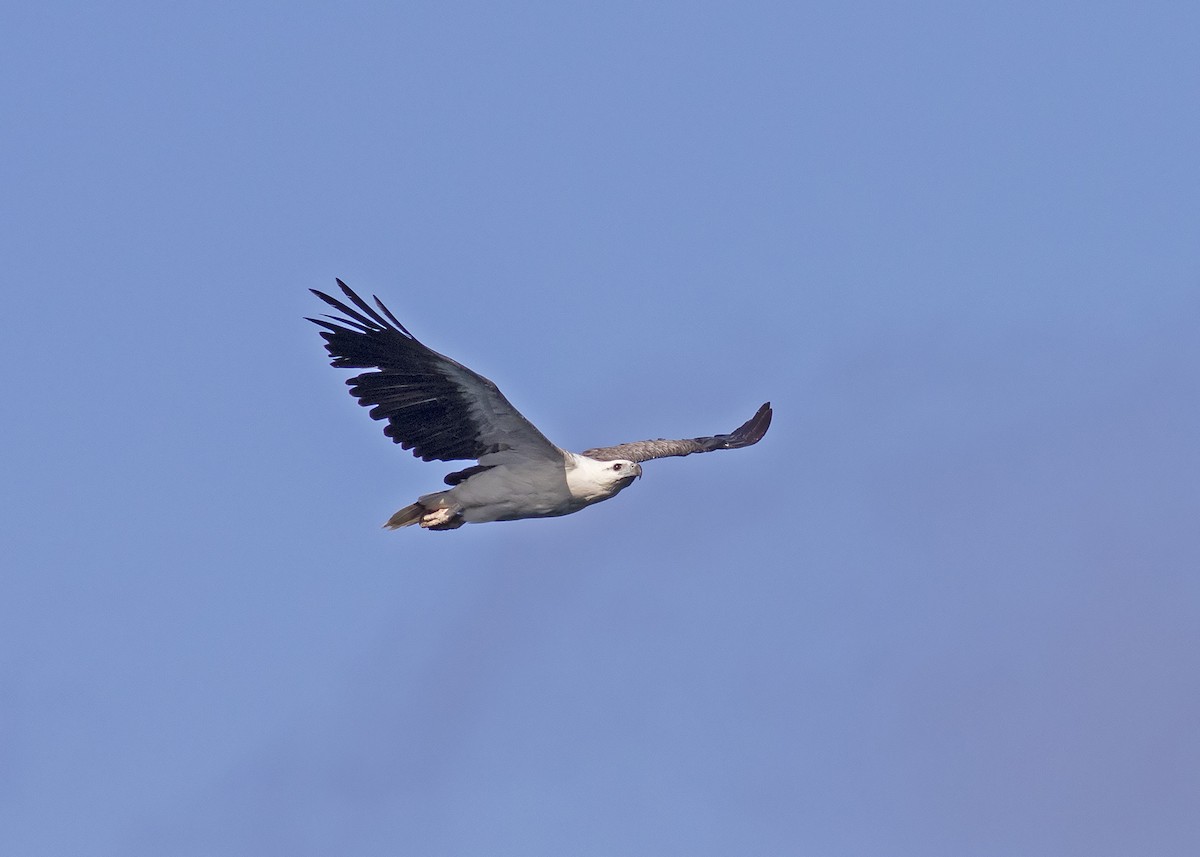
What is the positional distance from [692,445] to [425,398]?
686 centimetres

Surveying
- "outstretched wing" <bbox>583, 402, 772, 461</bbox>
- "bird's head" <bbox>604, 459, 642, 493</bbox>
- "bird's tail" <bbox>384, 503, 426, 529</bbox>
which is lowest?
"bird's head" <bbox>604, 459, 642, 493</bbox>

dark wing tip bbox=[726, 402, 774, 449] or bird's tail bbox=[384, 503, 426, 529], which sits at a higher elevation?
dark wing tip bbox=[726, 402, 774, 449]

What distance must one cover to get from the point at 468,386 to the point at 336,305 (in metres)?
1.95

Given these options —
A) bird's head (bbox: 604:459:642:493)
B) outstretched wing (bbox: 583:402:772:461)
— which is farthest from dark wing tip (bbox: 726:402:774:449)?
bird's head (bbox: 604:459:642:493)

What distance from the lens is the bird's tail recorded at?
2466cm

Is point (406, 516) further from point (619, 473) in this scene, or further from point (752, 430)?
point (752, 430)

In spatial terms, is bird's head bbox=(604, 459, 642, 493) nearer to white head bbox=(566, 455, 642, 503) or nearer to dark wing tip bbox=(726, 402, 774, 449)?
white head bbox=(566, 455, 642, 503)

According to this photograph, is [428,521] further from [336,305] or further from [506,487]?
[336,305]

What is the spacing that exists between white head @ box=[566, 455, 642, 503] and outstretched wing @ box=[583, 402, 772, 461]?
2.32 meters

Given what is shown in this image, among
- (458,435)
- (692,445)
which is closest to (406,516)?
(458,435)

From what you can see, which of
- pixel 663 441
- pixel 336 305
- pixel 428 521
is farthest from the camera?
pixel 663 441

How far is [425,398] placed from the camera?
2345 centimetres

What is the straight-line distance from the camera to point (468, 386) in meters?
23.0

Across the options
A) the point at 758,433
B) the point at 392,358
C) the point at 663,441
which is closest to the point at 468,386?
the point at 392,358
